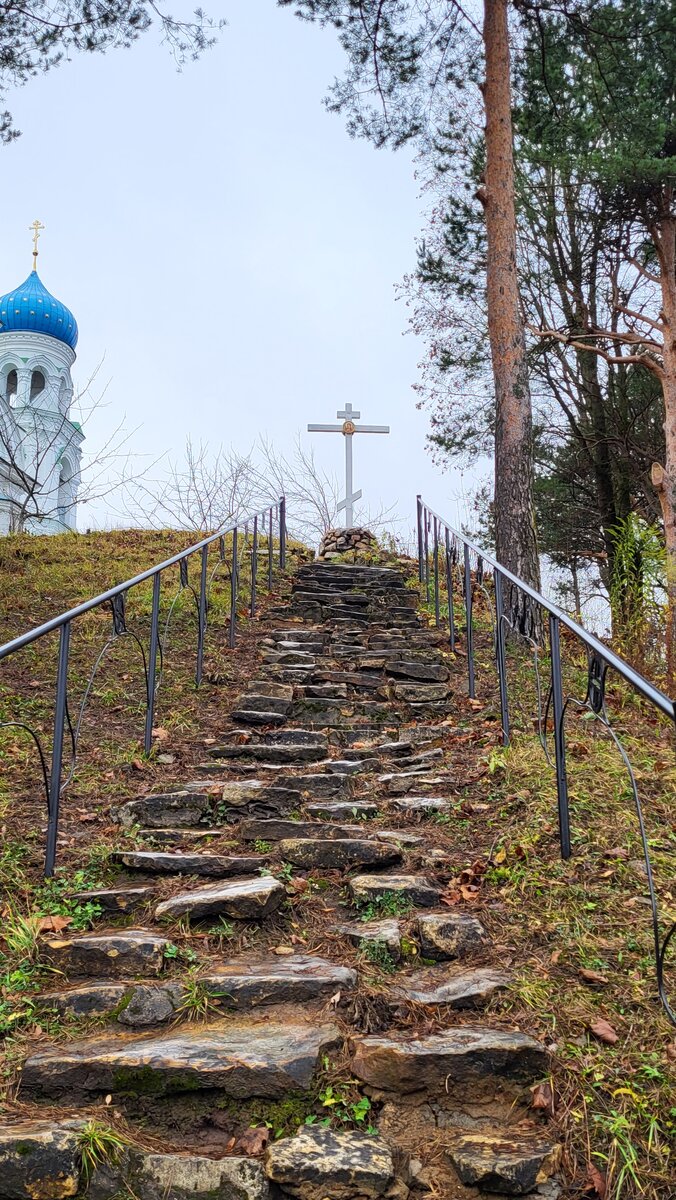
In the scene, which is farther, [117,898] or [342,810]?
[342,810]

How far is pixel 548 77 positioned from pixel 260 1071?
31.7ft

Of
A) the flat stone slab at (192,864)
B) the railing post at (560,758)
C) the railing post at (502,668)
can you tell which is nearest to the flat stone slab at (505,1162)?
the railing post at (560,758)

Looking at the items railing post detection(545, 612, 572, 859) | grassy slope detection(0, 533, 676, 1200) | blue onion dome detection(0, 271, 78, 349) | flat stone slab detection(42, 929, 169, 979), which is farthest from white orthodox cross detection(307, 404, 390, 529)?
blue onion dome detection(0, 271, 78, 349)

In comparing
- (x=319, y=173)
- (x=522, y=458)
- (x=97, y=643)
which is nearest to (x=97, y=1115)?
(x=97, y=643)

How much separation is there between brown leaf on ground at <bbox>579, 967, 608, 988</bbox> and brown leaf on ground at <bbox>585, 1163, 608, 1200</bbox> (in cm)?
61

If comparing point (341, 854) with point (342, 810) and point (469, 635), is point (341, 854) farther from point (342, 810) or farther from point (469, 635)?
point (469, 635)

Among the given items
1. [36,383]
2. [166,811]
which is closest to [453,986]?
[166,811]

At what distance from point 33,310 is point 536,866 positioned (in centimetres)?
2507

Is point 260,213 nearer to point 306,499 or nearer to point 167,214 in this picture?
point 167,214

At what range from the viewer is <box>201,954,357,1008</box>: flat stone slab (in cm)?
254

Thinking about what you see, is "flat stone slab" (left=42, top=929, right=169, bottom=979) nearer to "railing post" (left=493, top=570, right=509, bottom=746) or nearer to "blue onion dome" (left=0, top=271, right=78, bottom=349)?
"railing post" (left=493, top=570, right=509, bottom=746)

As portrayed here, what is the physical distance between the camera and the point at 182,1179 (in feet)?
6.45

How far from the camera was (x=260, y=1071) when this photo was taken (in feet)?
7.16

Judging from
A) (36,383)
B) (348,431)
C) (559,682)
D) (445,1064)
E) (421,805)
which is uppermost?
(36,383)
